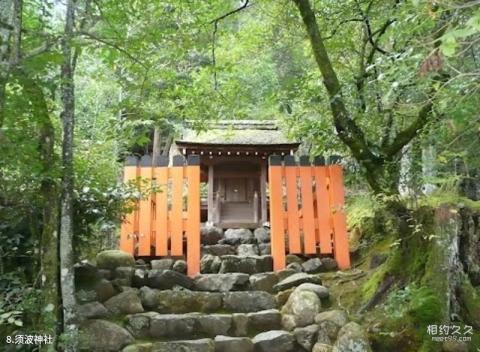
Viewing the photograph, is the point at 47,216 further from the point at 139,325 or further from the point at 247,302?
the point at 247,302

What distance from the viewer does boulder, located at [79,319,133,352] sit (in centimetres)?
426

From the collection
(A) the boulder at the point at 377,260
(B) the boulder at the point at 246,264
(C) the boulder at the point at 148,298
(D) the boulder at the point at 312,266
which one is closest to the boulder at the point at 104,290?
(C) the boulder at the point at 148,298

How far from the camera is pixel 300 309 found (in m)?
4.91

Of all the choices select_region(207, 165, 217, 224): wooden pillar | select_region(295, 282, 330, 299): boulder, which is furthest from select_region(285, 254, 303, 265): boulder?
select_region(207, 165, 217, 224): wooden pillar

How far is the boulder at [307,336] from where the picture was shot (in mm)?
4508

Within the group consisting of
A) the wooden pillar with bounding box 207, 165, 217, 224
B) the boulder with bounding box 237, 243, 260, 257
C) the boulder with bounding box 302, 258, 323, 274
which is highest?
the wooden pillar with bounding box 207, 165, 217, 224

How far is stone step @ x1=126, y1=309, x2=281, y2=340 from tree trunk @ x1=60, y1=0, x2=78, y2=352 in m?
1.00

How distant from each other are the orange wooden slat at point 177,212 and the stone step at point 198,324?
5.96ft

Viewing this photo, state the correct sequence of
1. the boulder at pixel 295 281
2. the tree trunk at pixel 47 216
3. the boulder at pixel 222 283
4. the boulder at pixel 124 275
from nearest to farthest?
the tree trunk at pixel 47 216 < the boulder at pixel 124 275 < the boulder at pixel 295 281 < the boulder at pixel 222 283

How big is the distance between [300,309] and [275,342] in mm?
555

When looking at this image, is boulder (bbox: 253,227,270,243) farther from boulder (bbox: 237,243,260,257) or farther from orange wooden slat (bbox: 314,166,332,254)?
orange wooden slat (bbox: 314,166,332,254)

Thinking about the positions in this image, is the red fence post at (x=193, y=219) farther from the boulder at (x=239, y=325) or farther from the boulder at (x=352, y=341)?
the boulder at (x=352, y=341)

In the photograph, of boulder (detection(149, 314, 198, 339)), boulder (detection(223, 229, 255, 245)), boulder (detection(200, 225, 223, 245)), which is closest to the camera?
boulder (detection(149, 314, 198, 339))

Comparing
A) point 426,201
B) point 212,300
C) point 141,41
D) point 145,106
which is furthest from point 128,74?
point 426,201
